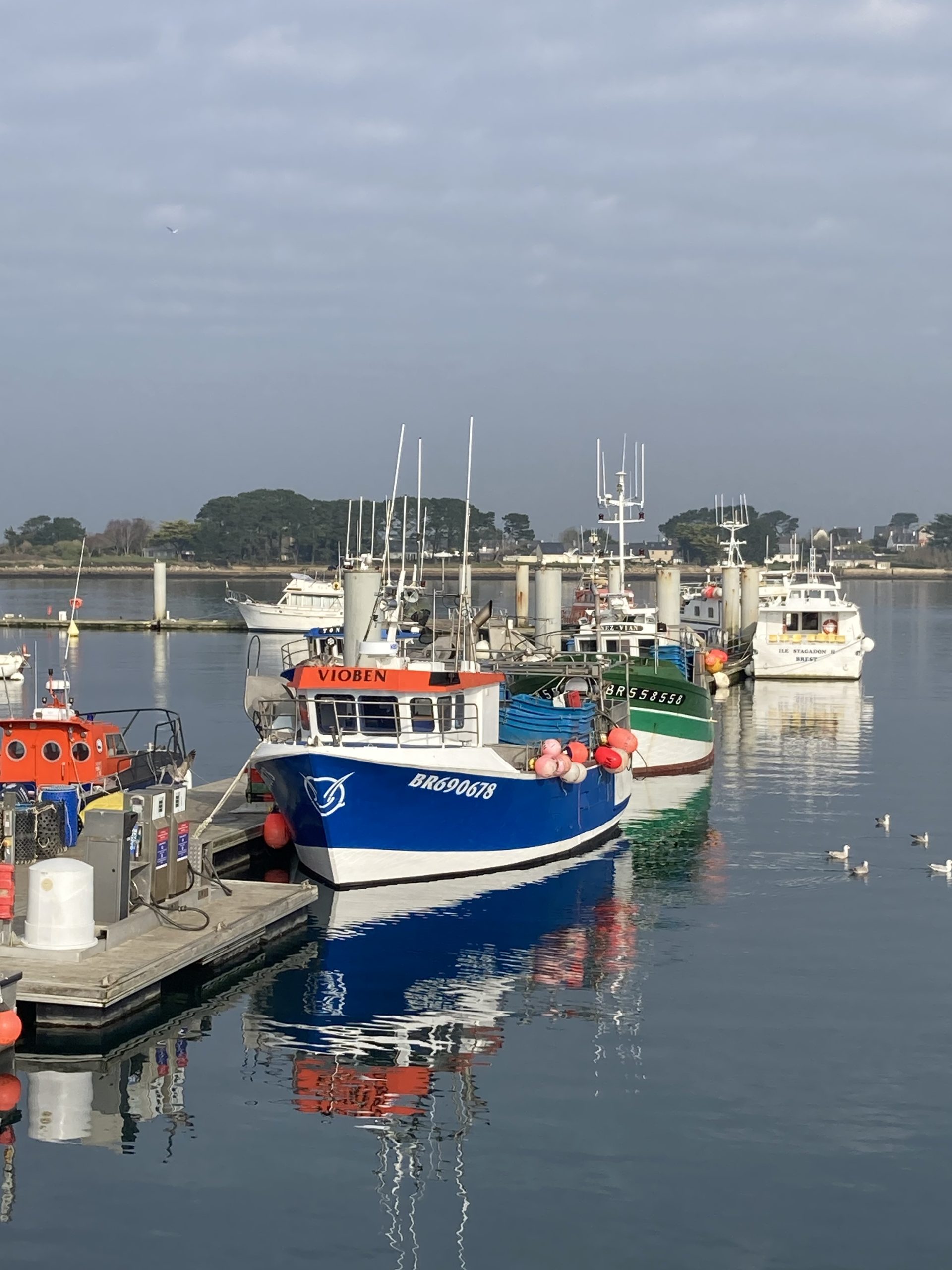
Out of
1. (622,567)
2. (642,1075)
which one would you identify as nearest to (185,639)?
(622,567)

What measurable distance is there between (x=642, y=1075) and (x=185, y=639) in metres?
82.8

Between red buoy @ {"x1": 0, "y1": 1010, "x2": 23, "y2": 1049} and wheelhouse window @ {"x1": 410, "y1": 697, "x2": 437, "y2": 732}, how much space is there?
36.0 ft

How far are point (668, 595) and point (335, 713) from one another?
4084cm

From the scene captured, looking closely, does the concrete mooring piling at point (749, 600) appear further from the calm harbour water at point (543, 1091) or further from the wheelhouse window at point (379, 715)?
the wheelhouse window at point (379, 715)

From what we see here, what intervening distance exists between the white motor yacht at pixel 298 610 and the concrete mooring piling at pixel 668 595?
4040cm

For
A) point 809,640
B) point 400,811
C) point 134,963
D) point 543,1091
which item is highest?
point 809,640

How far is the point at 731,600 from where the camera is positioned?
3334 inches

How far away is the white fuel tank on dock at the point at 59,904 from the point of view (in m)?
18.6


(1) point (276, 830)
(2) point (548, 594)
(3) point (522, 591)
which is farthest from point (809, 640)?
(1) point (276, 830)

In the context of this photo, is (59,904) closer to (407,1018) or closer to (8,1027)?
(8,1027)

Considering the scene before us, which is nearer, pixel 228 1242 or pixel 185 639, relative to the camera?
pixel 228 1242

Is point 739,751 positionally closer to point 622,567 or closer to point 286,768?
point 622,567

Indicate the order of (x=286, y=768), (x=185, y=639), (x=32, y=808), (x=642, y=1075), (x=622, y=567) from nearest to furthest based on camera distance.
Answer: (x=642, y=1075), (x=32, y=808), (x=286, y=768), (x=622, y=567), (x=185, y=639)

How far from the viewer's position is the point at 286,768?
26.1 meters
